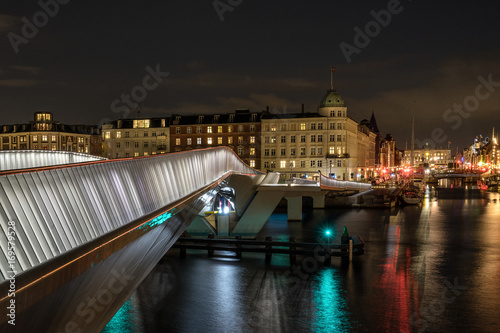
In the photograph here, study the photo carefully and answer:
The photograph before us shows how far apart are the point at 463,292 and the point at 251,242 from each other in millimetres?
12081

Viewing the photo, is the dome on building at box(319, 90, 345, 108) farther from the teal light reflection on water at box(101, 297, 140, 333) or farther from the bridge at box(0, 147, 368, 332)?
the bridge at box(0, 147, 368, 332)

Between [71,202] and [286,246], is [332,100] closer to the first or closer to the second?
[286,246]

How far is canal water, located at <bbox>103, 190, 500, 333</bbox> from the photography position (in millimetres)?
18547

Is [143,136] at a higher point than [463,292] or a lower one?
higher

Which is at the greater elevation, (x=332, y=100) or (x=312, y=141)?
(x=332, y=100)

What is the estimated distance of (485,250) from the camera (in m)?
34.8

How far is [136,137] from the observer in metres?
110

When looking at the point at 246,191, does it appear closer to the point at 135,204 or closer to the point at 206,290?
the point at 206,290

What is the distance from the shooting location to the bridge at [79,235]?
19.8 ft

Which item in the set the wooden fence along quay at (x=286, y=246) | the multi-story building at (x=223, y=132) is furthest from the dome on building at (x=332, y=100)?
the wooden fence along quay at (x=286, y=246)

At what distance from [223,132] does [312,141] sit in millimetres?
19076

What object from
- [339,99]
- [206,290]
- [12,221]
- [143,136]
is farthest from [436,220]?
[143,136]

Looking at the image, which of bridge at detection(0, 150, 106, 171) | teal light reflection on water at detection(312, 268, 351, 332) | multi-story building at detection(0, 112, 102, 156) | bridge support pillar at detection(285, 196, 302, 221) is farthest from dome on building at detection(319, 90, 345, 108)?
bridge at detection(0, 150, 106, 171)

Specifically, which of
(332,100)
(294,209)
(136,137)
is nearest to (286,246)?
(294,209)
